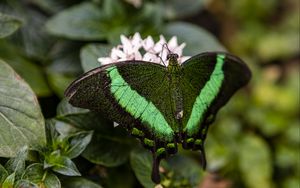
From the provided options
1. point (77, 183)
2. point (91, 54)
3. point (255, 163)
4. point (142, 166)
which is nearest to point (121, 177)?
point (142, 166)

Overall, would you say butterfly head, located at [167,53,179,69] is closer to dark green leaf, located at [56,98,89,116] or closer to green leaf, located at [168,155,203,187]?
dark green leaf, located at [56,98,89,116]

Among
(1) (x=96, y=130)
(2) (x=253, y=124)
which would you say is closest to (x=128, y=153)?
(1) (x=96, y=130)

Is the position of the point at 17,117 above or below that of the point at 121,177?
above

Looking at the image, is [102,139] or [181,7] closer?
[102,139]

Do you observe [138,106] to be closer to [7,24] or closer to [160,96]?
[160,96]

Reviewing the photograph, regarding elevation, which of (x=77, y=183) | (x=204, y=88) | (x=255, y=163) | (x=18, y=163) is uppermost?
(x=204, y=88)

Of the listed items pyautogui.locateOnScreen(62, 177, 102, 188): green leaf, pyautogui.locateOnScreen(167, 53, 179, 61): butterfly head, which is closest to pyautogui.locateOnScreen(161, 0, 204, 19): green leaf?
pyautogui.locateOnScreen(167, 53, 179, 61): butterfly head
